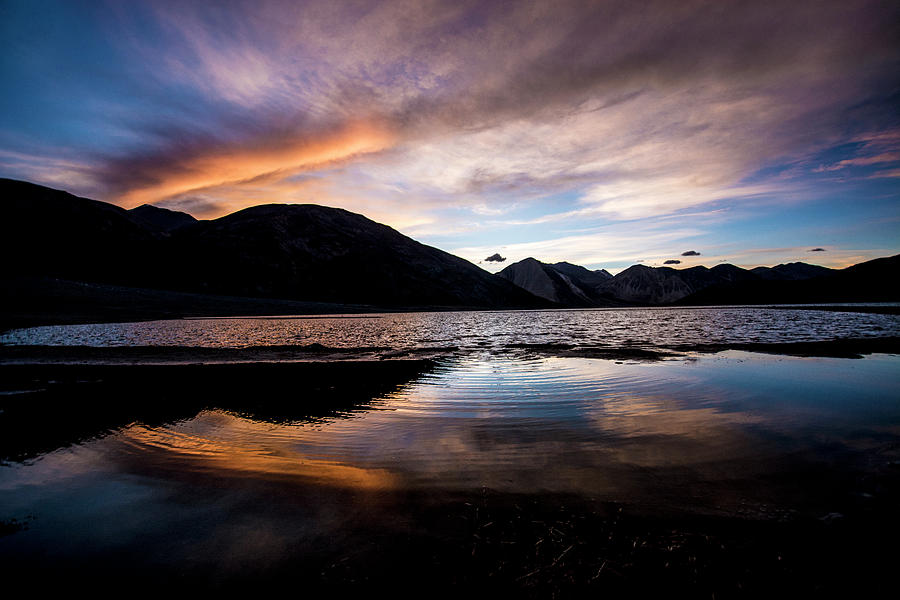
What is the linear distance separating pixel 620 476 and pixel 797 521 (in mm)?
2361

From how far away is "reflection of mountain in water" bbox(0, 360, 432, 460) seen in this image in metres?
10.8

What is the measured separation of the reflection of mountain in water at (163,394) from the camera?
1085 cm

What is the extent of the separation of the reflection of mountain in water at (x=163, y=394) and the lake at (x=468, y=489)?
0.52ft

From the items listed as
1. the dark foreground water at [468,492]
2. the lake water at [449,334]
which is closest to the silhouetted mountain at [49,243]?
the lake water at [449,334]

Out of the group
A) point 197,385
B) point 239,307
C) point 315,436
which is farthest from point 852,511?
point 239,307

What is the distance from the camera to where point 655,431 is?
9.54m

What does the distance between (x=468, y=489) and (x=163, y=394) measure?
13.9 metres

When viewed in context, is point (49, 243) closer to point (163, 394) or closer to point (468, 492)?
point (163, 394)

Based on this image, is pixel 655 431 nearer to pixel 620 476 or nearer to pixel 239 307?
pixel 620 476

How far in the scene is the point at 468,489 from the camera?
6621mm

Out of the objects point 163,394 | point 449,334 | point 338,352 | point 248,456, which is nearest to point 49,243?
point 449,334

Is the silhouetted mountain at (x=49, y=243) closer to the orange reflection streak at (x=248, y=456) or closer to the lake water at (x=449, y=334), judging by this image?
the lake water at (x=449, y=334)

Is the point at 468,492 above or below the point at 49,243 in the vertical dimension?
below

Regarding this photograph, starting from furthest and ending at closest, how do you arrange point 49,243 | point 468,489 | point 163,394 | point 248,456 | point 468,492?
point 49,243 → point 163,394 → point 248,456 → point 468,489 → point 468,492
